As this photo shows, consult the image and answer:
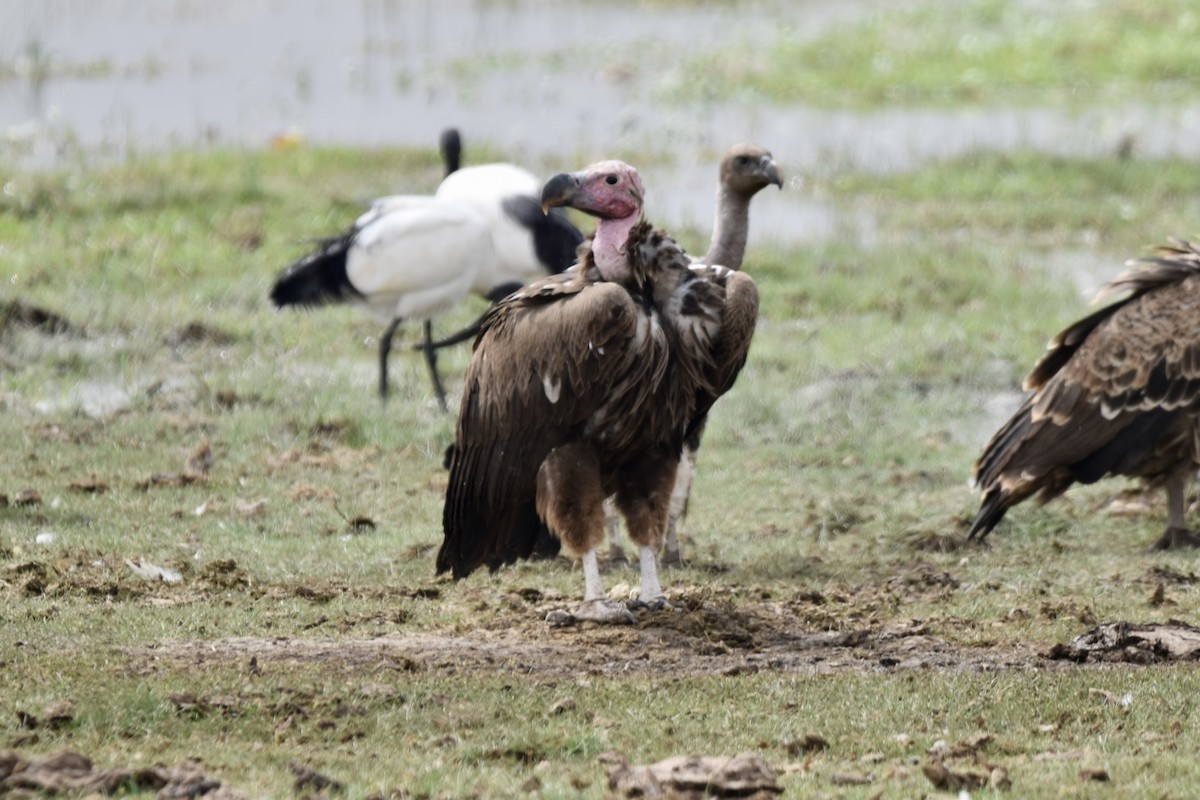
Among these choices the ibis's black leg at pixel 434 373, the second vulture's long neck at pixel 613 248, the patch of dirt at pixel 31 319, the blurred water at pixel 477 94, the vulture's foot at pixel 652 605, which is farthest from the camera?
the blurred water at pixel 477 94

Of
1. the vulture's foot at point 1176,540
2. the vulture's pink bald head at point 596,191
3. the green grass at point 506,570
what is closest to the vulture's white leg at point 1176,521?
the vulture's foot at point 1176,540

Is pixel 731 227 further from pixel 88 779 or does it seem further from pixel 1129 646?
pixel 88 779

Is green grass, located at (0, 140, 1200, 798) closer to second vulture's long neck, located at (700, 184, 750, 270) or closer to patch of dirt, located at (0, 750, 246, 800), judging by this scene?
patch of dirt, located at (0, 750, 246, 800)

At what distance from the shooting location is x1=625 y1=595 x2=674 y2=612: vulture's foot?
6.96m

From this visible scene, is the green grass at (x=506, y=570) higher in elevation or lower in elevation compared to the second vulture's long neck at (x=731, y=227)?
lower

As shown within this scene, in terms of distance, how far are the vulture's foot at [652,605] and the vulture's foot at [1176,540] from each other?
8.73ft

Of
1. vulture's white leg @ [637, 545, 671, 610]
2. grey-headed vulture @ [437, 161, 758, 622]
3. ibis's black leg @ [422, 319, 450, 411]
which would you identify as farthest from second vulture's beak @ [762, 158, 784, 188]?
ibis's black leg @ [422, 319, 450, 411]

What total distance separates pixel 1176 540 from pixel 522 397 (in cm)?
344

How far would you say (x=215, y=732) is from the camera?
5.16 meters

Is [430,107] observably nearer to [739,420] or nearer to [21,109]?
[21,109]

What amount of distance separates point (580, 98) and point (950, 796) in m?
18.4

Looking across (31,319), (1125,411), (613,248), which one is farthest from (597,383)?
(31,319)

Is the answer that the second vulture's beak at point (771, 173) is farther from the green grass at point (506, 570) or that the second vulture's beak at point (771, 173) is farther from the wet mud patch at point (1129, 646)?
the wet mud patch at point (1129, 646)

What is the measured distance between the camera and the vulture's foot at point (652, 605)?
6.96 metres
